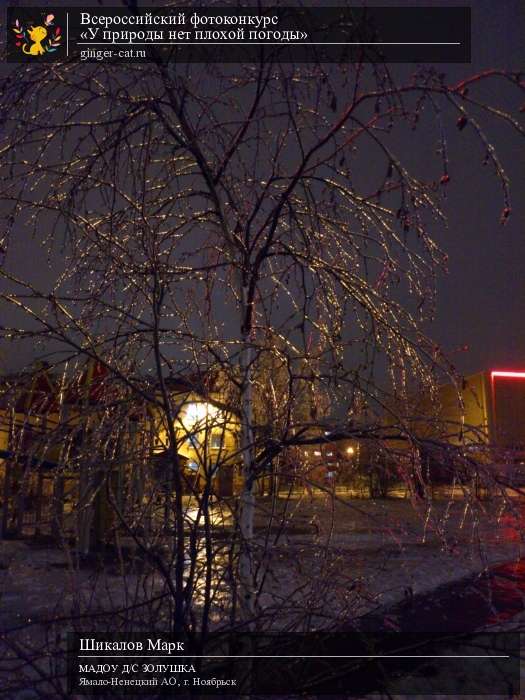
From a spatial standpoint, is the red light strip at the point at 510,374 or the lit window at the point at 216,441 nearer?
the lit window at the point at 216,441

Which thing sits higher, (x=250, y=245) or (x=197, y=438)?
(x=250, y=245)

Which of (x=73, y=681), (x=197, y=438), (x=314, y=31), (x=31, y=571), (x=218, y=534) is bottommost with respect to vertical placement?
(x=31, y=571)

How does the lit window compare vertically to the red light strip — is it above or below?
below

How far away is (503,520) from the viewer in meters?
2.29

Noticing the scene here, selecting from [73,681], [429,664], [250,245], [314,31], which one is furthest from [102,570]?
[429,664]

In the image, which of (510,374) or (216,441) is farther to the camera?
(510,374)

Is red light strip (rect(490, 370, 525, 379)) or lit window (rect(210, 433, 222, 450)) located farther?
red light strip (rect(490, 370, 525, 379))

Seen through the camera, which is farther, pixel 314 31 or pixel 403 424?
pixel 403 424

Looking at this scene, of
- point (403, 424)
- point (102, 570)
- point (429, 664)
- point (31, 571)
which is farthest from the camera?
point (31, 571)

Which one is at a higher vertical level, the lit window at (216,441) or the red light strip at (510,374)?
the red light strip at (510,374)

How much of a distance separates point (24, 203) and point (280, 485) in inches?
62.0

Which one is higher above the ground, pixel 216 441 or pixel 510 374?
pixel 510 374

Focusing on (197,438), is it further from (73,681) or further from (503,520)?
(503,520)

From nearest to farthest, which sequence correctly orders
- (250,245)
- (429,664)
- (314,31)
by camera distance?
1. (314,31)
2. (250,245)
3. (429,664)
